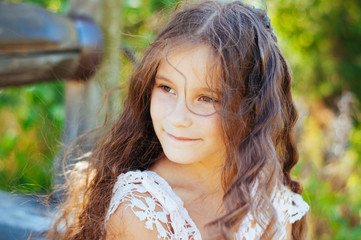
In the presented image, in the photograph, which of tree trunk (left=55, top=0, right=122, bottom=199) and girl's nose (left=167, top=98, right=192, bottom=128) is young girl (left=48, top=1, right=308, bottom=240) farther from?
tree trunk (left=55, top=0, right=122, bottom=199)

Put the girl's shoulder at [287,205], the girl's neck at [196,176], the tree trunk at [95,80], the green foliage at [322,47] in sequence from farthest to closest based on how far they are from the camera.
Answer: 1. the green foliage at [322,47]
2. the tree trunk at [95,80]
3. the girl's shoulder at [287,205]
4. the girl's neck at [196,176]

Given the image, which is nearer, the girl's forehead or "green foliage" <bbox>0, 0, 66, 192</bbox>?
the girl's forehead

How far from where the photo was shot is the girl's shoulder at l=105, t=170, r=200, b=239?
45.4 inches

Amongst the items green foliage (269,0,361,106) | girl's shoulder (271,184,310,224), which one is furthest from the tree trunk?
green foliage (269,0,361,106)

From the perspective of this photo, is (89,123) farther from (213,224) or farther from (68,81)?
(213,224)

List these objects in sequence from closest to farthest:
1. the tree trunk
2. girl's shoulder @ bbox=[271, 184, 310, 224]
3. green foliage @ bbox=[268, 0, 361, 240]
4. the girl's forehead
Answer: the girl's forehead
girl's shoulder @ bbox=[271, 184, 310, 224]
the tree trunk
green foliage @ bbox=[268, 0, 361, 240]

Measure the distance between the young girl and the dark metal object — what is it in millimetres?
296

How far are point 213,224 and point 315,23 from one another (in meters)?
6.26

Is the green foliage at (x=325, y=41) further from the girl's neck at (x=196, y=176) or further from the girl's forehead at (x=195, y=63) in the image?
the girl's forehead at (x=195, y=63)

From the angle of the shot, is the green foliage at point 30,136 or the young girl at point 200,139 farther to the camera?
the green foliage at point 30,136

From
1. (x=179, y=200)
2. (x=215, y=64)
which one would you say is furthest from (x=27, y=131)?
(x=215, y=64)

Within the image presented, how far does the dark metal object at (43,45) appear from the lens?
1136mm

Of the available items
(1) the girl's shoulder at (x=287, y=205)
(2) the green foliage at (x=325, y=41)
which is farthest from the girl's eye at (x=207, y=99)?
(2) the green foliage at (x=325, y=41)

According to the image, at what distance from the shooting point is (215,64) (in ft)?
3.67
